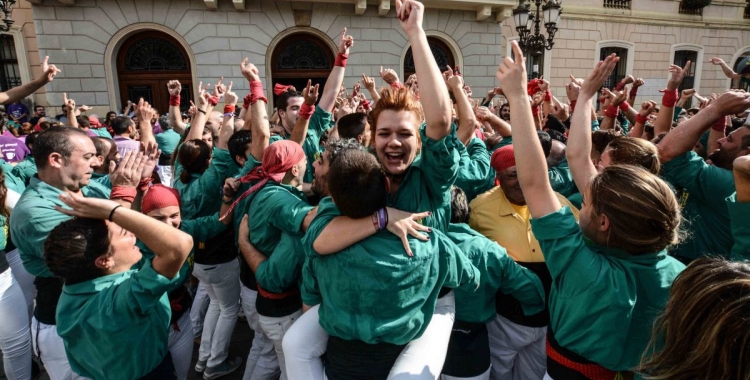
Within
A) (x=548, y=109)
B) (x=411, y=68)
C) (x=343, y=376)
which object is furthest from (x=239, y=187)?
(x=411, y=68)

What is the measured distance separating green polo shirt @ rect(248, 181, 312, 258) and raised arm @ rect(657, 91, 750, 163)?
2.01 meters

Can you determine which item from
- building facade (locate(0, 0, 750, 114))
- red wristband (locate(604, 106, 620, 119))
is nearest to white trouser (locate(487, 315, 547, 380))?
red wristband (locate(604, 106, 620, 119))

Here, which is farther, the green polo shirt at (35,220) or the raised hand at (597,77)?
the green polo shirt at (35,220)

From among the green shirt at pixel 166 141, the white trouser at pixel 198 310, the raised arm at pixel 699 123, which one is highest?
the raised arm at pixel 699 123

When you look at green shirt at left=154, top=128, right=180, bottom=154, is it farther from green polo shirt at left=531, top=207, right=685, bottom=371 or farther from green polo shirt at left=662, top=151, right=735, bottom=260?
green polo shirt at left=662, top=151, right=735, bottom=260

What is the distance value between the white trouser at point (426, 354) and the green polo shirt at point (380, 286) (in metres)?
0.07

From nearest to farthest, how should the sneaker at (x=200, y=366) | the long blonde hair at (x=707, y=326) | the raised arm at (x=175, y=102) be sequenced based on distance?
the long blonde hair at (x=707, y=326) < the sneaker at (x=200, y=366) < the raised arm at (x=175, y=102)

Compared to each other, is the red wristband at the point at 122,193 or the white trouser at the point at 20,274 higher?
the red wristband at the point at 122,193

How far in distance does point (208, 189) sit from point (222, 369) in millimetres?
1493

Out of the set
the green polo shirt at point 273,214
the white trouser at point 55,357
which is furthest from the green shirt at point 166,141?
the green polo shirt at point 273,214

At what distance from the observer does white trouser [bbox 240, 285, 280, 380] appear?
9.45 ft

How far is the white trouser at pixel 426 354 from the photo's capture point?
1.64 meters

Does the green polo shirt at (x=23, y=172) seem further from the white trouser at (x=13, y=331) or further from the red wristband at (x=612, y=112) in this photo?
the red wristband at (x=612, y=112)

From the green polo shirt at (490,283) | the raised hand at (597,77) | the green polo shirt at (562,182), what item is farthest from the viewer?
the green polo shirt at (562,182)
